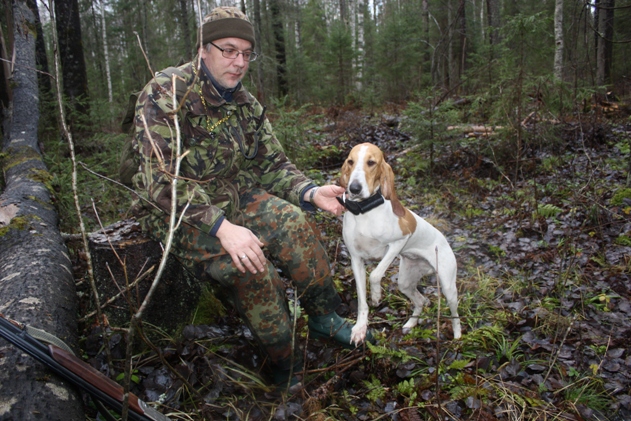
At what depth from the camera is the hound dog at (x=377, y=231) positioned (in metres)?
2.90

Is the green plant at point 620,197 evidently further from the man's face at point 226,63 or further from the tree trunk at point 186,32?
the tree trunk at point 186,32

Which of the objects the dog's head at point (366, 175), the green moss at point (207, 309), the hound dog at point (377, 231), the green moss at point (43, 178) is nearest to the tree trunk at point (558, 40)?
the hound dog at point (377, 231)

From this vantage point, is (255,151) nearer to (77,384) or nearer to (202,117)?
(202,117)

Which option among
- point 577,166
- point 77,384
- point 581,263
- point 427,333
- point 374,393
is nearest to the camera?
point 77,384

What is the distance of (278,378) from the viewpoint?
302cm

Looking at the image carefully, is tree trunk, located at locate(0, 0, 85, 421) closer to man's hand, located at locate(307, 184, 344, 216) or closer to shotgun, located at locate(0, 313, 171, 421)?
shotgun, located at locate(0, 313, 171, 421)

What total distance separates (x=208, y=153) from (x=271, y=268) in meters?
0.94

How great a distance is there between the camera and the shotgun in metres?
1.58

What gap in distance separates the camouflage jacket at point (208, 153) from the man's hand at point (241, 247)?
90 mm

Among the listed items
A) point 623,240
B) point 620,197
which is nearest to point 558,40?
point 620,197

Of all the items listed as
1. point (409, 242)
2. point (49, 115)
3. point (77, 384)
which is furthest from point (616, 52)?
point (77, 384)

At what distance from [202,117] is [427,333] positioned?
242cm

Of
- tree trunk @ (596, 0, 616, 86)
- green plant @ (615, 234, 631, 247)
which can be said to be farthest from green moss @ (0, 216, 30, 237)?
tree trunk @ (596, 0, 616, 86)

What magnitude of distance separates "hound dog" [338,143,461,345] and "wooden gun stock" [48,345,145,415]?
1716mm
